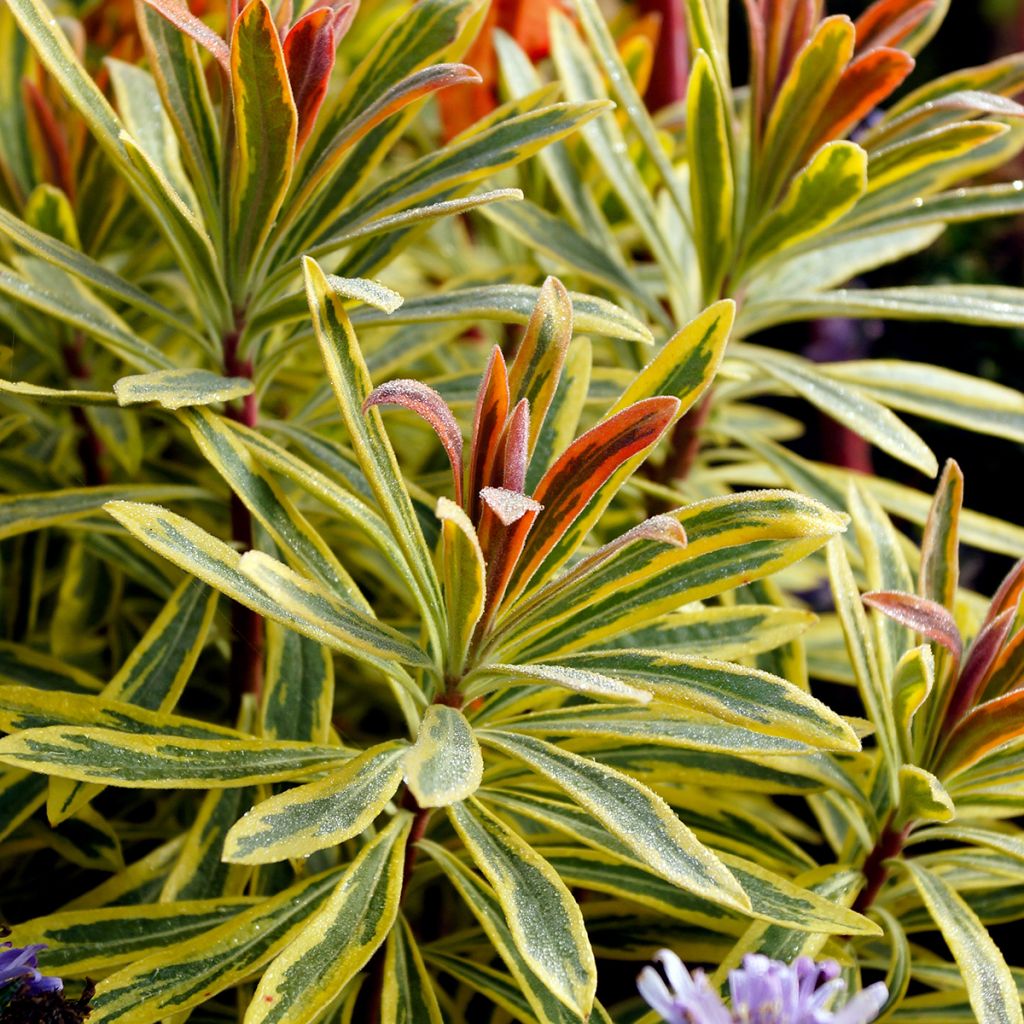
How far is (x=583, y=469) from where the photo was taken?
2.23 feet

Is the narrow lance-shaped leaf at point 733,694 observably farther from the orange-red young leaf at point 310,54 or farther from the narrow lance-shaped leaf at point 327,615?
the orange-red young leaf at point 310,54

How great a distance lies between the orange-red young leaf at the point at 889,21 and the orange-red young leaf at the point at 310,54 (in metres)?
0.48

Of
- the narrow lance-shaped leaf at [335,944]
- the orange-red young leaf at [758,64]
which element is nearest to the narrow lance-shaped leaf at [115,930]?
the narrow lance-shaped leaf at [335,944]

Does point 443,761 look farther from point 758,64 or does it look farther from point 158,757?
point 758,64

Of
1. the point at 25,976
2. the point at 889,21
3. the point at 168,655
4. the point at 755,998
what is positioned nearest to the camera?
the point at 755,998

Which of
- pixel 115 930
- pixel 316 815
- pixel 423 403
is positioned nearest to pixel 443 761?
pixel 316 815

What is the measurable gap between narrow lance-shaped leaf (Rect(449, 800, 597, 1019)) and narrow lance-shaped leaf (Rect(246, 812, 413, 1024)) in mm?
57

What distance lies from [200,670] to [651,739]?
64cm

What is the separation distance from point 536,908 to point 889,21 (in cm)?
82

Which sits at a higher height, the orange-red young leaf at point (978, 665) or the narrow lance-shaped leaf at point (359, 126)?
Answer: the narrow lance-shaped leaf at point (359, 126)

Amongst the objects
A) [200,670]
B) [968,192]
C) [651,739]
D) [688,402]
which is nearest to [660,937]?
[651,739]

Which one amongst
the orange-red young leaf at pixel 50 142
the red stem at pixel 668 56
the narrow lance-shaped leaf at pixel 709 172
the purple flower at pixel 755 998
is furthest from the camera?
the red stem at pixel 668 56

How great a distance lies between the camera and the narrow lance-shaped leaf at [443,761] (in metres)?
0.55

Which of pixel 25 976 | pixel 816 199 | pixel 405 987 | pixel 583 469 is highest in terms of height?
pixel 816 199
